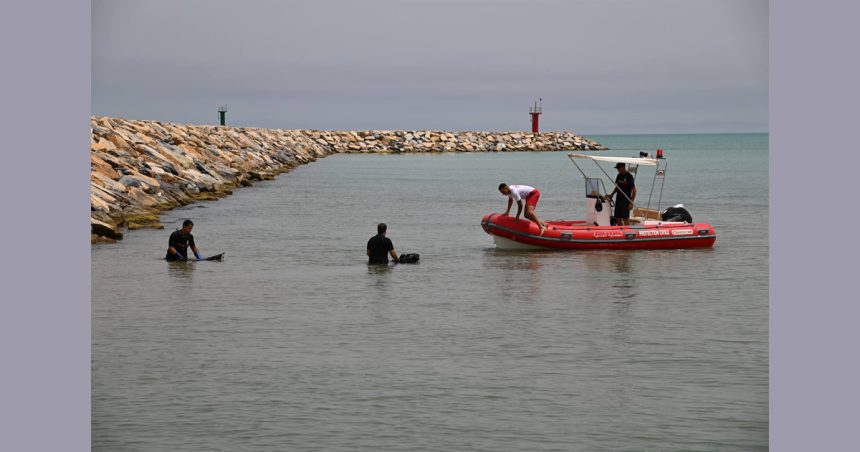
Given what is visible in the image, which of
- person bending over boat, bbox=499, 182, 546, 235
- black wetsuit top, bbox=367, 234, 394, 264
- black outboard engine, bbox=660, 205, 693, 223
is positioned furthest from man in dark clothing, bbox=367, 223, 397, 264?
black outboard engine, bbox=660, 205, 693, 223

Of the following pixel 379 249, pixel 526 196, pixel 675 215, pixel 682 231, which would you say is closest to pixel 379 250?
pixel 379 249

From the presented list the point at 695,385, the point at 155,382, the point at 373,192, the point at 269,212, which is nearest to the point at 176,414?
the point at 155,382

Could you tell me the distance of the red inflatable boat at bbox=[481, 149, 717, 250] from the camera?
77.4ft

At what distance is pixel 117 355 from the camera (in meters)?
13.5

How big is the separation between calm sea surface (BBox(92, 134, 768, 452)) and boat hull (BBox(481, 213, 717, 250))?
26 cm

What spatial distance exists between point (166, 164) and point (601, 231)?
21480 mm

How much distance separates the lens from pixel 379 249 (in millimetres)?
21516

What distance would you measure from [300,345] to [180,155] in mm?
31909

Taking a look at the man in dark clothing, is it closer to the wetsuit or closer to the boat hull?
the boat hull

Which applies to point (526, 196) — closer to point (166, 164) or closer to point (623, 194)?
point (623, 194)

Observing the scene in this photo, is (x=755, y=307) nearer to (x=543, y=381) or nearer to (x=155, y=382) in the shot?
(x=543, y=381)

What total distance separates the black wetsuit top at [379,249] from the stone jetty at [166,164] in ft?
25.6

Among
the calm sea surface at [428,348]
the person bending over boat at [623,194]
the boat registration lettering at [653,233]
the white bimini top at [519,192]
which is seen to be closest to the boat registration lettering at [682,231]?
the boat registration lettering at [653,233]

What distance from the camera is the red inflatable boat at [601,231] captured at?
23.6m
